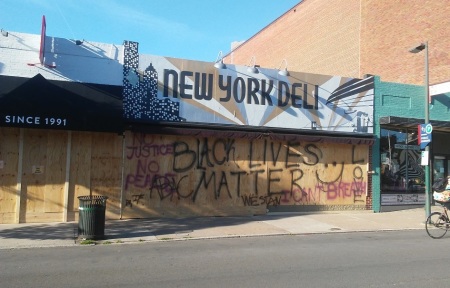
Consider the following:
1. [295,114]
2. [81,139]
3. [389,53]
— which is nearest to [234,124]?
[295,114]

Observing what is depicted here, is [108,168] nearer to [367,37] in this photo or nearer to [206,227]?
[206,227]

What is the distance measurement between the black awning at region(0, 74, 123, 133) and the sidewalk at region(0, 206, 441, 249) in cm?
279

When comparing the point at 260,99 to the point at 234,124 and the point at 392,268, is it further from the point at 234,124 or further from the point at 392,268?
the point at 392,268

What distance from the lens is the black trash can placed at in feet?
33.4

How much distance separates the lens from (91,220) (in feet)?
33.4

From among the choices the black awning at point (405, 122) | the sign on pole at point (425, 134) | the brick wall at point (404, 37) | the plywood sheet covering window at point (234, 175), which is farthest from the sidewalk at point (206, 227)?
the brick wall at point (404, 37)

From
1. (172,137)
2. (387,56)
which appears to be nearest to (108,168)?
(172,137)

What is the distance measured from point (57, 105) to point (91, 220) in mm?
3562

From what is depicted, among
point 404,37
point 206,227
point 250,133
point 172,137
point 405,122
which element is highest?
point 404,37

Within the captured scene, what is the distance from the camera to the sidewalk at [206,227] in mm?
10414

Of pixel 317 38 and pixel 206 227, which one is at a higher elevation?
pixel 317 38

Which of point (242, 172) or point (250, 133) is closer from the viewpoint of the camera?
point (250, 133)

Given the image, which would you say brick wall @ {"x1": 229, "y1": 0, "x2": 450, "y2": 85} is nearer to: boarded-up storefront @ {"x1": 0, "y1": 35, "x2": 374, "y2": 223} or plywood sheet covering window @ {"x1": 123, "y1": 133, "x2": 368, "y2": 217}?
boarded-up storefront @ {"x1": 0, "y1": 35, "x2": 374, "y2": 223}

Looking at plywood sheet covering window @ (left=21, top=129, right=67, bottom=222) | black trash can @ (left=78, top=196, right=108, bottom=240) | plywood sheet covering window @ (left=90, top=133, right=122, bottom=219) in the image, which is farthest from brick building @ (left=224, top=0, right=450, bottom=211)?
plywood sheet covering window @ (left=21, top=129, right=67, bottom=222)
